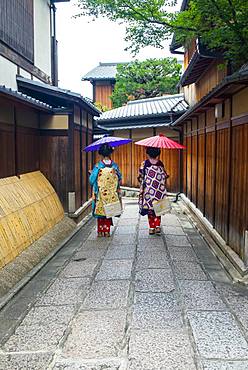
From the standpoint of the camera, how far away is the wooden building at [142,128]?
57.3ft

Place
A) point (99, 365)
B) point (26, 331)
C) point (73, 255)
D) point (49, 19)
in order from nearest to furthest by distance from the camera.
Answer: point (99, 365), point (26, 331), point (73, 255), point (49, 19)

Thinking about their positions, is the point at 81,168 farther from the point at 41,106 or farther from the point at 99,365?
the point at 99,365

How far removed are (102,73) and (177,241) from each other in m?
32.3

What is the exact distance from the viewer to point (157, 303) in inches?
213

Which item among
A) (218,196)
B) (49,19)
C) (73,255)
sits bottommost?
(73,255)

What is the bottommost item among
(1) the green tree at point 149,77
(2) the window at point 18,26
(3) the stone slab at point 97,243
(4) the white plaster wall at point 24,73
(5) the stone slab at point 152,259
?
(3) the stone slab at point 97,243

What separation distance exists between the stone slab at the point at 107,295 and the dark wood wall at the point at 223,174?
2.04 meters

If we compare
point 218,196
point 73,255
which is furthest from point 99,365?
point 218,196

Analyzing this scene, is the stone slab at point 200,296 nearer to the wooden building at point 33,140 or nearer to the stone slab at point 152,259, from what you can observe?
the stone slab at point 152,259

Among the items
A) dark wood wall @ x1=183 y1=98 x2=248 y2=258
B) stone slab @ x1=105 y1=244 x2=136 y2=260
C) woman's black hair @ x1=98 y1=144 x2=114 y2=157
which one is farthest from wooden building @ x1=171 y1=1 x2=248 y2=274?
woman's black hair @ x1=98 y1=144 x2=114 y2=157

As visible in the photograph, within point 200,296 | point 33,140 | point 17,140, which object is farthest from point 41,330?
point 33,140

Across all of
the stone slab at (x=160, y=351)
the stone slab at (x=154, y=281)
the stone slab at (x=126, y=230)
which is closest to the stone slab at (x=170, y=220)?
the stone slab at (x=126, y=230)

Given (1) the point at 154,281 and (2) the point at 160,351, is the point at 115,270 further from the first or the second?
(2) the point at 160,351

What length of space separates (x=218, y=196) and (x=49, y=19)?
8623 mm
